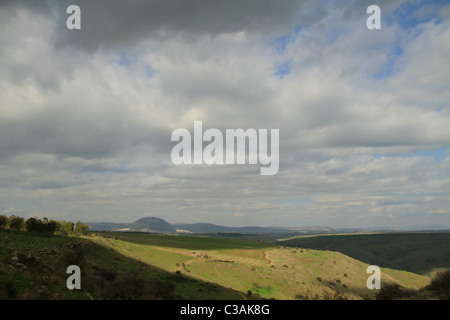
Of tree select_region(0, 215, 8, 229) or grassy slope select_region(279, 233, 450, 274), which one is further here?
grassy slope select_region(279, 233, 450, 274)

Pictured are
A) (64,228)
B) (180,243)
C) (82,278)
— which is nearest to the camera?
(82,278)

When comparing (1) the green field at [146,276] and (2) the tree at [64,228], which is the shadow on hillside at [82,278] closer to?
(1) the green field at [146,276]

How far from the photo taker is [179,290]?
106 ft

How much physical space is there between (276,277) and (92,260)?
112ft

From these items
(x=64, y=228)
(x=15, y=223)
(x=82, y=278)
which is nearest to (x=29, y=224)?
(x=15, y=223)

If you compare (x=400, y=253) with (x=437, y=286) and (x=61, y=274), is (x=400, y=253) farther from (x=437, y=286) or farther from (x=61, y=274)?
(x=61, y=274)

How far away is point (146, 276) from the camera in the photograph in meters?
35.5

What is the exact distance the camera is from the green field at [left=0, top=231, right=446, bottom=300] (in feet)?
73.0

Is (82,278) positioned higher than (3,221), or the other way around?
(3,221)

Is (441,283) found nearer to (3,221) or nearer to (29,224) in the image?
(29,224)

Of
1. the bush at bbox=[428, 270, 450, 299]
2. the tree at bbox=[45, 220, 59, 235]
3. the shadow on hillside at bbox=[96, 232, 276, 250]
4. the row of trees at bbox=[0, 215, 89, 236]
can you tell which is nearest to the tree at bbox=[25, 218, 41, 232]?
the row of trees at bbox=[0, 215, 89, 236]

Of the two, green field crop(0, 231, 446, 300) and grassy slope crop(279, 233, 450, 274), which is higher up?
green field crop(0, 231, 446, 300)

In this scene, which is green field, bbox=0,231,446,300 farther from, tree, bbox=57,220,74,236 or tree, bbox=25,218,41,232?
tree, bbox=57,220,74,236

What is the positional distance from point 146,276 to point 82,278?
35.1 ft
